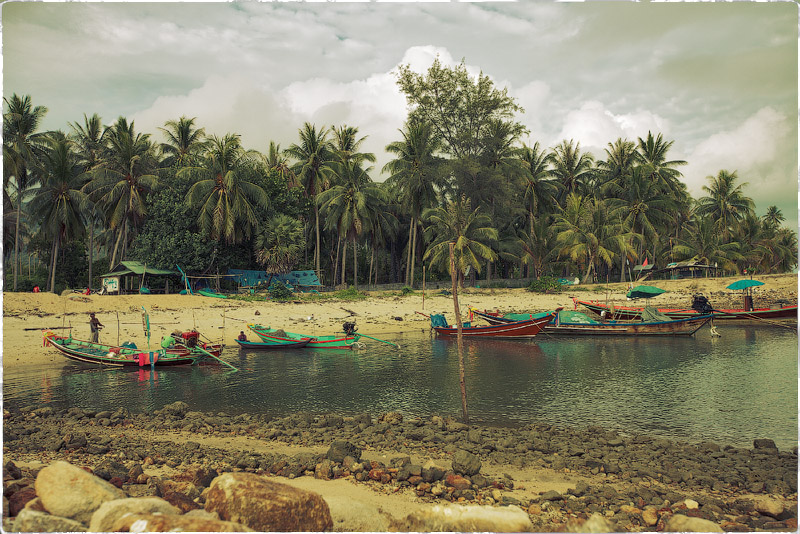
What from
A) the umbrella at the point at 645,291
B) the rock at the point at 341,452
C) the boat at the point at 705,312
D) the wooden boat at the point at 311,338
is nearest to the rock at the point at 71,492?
the rock at the point at 341,452

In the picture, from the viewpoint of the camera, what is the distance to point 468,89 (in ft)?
174

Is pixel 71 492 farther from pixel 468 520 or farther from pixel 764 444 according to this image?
pixel 764 444

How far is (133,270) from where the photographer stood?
40.7 meters

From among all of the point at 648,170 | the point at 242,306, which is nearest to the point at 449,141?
the point at 648,170

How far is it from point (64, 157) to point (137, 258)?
10.1m

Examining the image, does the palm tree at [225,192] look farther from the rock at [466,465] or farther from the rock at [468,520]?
the rock at [468,520]

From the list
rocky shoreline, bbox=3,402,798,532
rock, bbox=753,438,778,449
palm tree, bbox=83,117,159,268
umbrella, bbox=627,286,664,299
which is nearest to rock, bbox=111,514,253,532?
rocky shoreline, bbox=3,402,798,532

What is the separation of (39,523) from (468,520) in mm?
4951

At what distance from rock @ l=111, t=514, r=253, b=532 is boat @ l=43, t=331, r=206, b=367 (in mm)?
19487

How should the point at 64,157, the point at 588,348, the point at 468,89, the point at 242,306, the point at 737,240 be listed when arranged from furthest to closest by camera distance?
the point at 737,240 → the point at 468,89 → the point at 64,157 → the point at 242,306 → the point at 588,348

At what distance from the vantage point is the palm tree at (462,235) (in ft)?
146

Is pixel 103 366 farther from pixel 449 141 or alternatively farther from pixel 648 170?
pixel 648 170

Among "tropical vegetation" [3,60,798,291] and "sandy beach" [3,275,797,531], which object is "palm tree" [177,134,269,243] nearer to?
"tropical vegetation" [3,60,798,291]

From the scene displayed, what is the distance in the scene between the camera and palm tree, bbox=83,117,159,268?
4406 cm
